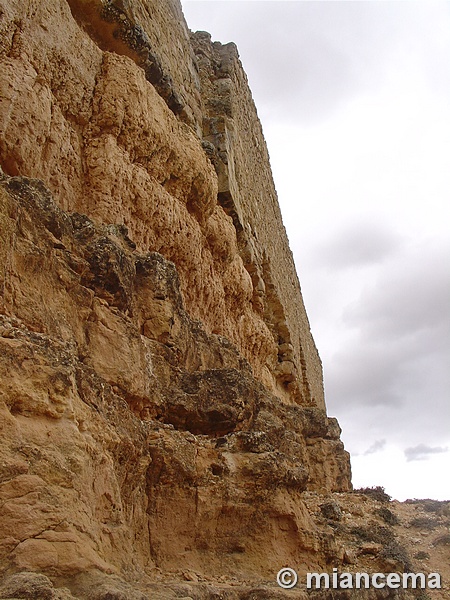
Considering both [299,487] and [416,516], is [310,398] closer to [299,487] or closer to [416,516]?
[416,516]

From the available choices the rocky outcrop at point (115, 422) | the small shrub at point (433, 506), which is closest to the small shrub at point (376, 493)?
the small shrub at point (433, 506)

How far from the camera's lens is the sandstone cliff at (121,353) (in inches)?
140

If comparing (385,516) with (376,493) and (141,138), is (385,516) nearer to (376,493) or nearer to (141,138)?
(376,493)

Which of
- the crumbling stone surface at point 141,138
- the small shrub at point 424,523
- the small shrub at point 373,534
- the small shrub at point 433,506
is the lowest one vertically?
the small shrub at point 373,534

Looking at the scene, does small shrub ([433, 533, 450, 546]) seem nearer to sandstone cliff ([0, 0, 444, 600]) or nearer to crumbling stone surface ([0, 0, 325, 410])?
sandstone cliff ([0, 0, 444, 600])

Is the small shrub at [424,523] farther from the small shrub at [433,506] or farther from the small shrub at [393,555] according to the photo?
the small shrub at [393,555]

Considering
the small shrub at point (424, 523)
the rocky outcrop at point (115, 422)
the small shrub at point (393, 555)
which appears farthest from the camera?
the small shrub at point (424, 523)

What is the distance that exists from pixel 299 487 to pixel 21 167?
4.37m

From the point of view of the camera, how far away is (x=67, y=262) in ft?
16.6

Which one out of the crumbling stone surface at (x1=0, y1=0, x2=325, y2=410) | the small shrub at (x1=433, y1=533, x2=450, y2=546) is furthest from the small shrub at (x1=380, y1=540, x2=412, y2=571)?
the crumbling stone surface at (x1=0, y1=0, x2=325, y2=410)

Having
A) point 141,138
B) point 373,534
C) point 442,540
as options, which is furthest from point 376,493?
point 141,138

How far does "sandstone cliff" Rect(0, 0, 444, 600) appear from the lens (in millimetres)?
3555

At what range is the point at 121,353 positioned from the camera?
5262 millimetres

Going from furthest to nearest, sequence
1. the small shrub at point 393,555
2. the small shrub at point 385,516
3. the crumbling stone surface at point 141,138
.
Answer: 1. the small shrub at point 385,516
2. the small shrub at point 393,555
3. the crumbling stone surface at point 141,138
